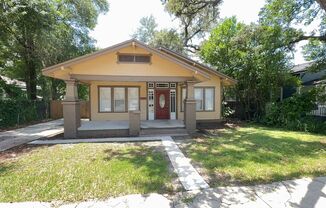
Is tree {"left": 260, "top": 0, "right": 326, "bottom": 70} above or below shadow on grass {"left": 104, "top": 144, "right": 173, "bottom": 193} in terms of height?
above

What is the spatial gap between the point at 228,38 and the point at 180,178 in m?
16.0

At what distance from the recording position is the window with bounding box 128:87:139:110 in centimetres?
1578

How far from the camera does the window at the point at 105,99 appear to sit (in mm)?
15492

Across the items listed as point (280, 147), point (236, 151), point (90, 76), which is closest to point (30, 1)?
point (90, 76)

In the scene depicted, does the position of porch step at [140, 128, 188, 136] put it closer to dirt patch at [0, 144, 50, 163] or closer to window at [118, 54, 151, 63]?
window at [118, 54, 151, 63]

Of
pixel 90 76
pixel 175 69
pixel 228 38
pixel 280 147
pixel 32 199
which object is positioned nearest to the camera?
A: pixel 32 199

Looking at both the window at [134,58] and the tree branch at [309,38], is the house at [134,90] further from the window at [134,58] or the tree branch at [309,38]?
the tree branch at [309,38]

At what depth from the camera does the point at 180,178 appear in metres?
5.94

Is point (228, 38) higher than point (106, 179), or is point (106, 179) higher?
point (228, 38)

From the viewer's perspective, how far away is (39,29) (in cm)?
1712

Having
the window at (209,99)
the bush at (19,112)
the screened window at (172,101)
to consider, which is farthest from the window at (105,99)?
the bush at (19,112)

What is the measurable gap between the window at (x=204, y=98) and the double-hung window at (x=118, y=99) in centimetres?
332

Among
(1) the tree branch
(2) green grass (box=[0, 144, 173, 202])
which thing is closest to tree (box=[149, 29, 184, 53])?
(1) the tree branch

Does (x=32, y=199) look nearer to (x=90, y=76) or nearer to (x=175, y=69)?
(x=90, y=76)
